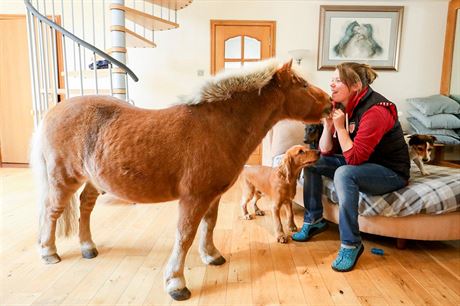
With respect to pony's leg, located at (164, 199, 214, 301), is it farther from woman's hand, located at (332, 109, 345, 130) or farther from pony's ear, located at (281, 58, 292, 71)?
woman's hand, located at (332, 109, 345, 130)

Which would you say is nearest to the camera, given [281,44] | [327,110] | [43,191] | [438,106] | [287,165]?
[327,110]

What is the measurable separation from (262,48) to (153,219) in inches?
129

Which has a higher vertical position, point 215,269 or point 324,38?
point 324,38

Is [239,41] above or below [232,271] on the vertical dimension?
above

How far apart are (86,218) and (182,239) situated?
31.4 inches

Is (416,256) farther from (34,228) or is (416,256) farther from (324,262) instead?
(34,228)

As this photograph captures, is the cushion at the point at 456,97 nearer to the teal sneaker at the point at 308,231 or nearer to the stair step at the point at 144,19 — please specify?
the teal sneaker at the point at 308,231

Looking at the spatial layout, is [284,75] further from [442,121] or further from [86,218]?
[442,121]

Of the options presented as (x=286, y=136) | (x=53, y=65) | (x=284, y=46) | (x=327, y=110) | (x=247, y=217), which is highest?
(x=284, y=46)

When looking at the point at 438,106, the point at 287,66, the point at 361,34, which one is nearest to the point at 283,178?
the point at 287,66

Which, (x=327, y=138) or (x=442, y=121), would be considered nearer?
(x=327, y=138)

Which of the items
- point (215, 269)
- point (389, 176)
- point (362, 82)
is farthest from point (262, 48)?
point (215, 269)

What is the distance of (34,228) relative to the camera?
2395 mm

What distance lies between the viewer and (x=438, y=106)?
416 cm
